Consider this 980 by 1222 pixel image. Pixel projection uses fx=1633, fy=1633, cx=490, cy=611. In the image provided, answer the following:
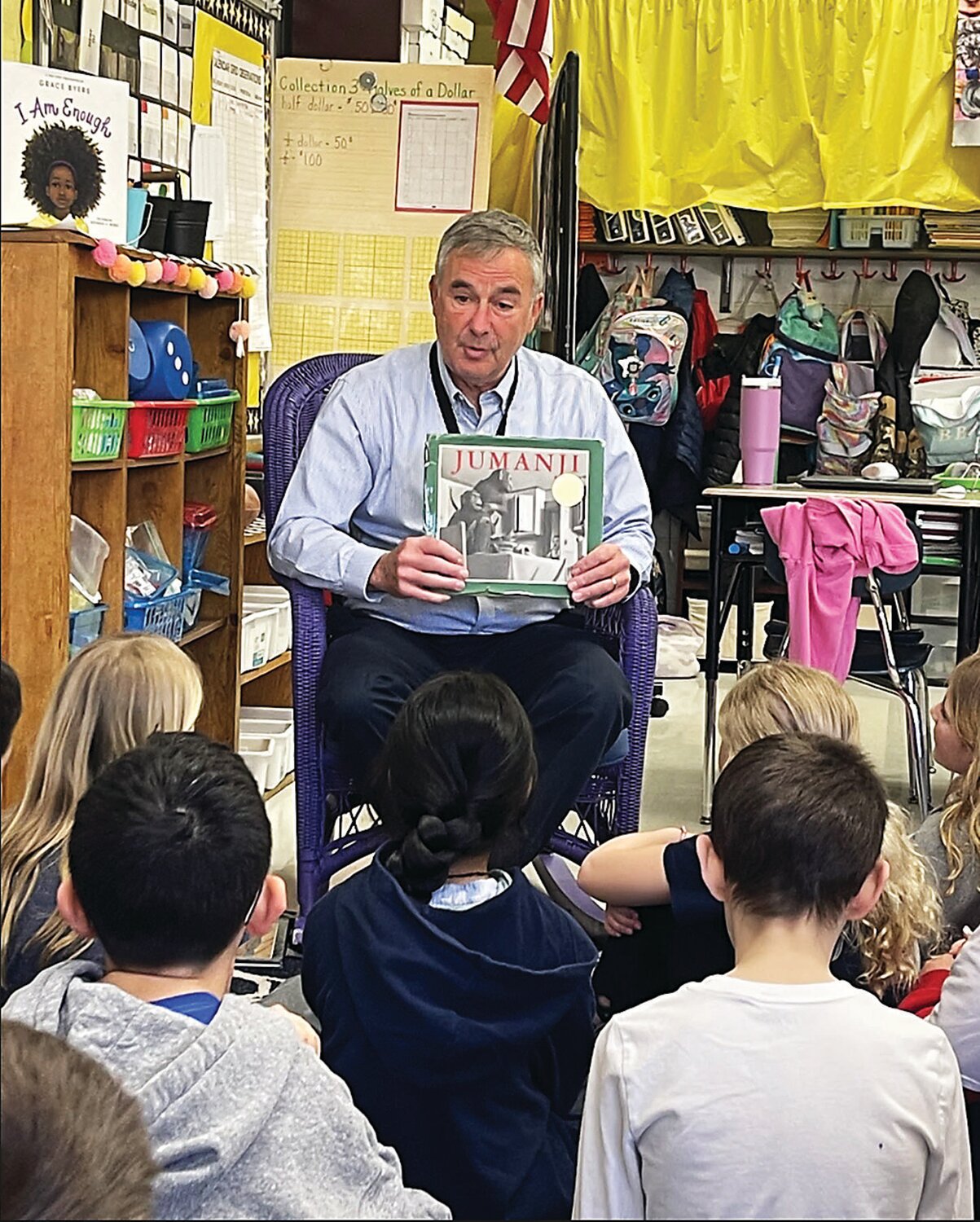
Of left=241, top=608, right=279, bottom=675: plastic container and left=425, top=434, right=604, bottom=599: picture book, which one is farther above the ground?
left=425, top=434, right=604, bottom=599: picture book

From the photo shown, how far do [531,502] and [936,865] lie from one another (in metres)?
0.98

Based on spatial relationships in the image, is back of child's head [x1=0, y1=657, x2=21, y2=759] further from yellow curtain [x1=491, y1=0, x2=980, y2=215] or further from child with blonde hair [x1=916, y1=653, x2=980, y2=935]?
yellow curtain [x1=491, y1=0, x2=980, y2=215]

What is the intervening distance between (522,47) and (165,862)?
376 centimetres

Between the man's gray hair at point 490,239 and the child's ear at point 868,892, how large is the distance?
5.89 ft

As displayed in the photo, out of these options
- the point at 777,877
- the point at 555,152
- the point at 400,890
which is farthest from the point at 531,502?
the point at 555,152

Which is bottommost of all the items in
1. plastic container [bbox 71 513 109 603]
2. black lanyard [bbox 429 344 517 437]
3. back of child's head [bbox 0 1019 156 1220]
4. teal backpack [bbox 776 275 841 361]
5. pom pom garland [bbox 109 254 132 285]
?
back of child's head [bbox 0 1019 156 1220]

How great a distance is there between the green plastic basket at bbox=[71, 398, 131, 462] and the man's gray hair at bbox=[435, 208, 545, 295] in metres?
0.66

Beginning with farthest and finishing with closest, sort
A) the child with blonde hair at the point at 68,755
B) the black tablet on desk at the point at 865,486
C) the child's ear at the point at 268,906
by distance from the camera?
1. the black tablet on desk at the point at 865,486
2. the child with blonde hair at the point at 68,755
3. the child's ear at the point at 268,906

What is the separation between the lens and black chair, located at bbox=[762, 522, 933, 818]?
400 centimetres

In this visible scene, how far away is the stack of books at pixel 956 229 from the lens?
24.2 ft

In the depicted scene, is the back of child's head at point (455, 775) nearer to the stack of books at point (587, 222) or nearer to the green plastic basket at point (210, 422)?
the green plastic basket at point (210, 422)

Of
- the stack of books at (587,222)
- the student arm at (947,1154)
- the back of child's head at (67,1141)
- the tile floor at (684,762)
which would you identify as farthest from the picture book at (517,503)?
the stack of books at (587,222)

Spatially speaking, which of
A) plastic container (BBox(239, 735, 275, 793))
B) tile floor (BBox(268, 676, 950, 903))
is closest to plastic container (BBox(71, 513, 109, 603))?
tile floor (BBox(268, 676, 950, 903))

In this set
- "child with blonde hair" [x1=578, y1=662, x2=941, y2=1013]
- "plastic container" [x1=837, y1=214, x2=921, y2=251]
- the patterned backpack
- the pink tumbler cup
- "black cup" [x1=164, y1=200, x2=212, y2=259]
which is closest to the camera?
"child with blonde hair" [x1=578, y1=662, x2=941, y2=1013]
